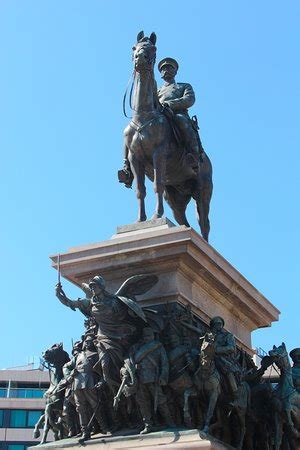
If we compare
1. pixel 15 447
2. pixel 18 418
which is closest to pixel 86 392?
pixel 15 447

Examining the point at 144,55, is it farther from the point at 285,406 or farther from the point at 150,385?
the point at 285,406

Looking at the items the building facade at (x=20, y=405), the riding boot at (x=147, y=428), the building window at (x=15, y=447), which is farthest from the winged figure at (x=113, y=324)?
the building window at (x=15, y=447)

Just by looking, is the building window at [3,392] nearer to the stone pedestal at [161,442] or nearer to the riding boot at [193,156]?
the riding boot at [193,156]

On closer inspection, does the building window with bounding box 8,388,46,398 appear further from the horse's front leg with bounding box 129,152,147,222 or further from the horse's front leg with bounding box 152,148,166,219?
the horse's front leg with bounding box 152,148,166,219

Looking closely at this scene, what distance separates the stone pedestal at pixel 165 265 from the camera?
51.6ft

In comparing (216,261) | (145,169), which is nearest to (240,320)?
(216,261)

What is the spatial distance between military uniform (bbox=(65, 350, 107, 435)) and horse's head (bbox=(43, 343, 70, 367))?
1310 mm

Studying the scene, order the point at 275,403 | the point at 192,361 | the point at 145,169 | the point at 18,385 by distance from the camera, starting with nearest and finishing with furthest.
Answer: the point at 192,361 → the point at 275,403 → the point at 145,169 → the point at 18,385

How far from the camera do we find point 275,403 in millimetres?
15938

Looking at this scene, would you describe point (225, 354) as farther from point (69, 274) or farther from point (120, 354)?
point (69, 274)

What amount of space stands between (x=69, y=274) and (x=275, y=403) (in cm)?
402

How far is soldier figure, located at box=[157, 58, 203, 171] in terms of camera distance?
17875 mm

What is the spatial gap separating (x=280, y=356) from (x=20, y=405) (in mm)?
62750

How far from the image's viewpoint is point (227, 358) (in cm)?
1531
